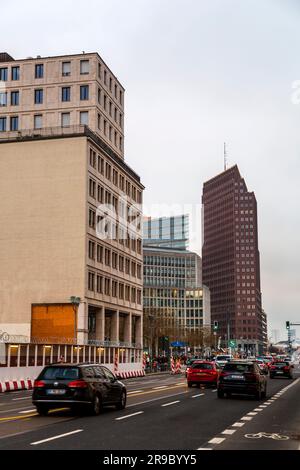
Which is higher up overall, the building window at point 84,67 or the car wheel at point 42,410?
the building window at point 84,67

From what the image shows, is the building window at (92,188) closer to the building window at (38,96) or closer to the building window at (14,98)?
the building window at (38,96)

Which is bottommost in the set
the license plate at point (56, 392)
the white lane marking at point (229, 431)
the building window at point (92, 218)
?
the white lane marking at point (229, 431)


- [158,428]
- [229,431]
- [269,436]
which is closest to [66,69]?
[158,428]

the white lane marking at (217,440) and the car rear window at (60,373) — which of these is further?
the car rear window at (60,373)

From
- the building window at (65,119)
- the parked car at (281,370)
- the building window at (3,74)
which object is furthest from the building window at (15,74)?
the parked car at (281,370)

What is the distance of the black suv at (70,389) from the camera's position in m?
17.7

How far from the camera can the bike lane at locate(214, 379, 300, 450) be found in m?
12.0

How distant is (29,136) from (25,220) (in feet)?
32.1

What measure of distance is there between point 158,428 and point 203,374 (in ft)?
70.0

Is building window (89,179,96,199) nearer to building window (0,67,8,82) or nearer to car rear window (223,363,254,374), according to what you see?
building window (0,67,8,82)

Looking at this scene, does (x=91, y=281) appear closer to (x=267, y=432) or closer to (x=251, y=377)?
(x=251, y=377)

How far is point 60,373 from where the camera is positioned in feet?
59.9

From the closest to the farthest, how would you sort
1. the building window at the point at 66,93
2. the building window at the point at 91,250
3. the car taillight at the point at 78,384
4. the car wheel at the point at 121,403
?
the car taillight at the point at 78,384 < the car wheel at the point at 121,403 < the building window at the point at 91,250 < the building window at the point at 66,93

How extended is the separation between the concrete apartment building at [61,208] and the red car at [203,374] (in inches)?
876
